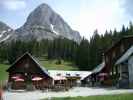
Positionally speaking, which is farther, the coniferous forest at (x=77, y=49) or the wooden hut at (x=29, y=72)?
the coniferous forest at (x=77, y=49)

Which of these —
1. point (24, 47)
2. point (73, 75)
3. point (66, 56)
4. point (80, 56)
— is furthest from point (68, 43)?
point (73, 75)

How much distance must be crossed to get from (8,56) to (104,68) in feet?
252

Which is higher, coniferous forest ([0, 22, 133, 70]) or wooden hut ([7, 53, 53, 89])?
coniferous forest ([0, 22, 133, 70])

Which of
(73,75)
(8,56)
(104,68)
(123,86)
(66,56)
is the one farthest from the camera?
(66,56)

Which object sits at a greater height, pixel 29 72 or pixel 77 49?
pixel 77 49

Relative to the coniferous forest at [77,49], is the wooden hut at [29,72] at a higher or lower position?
lower

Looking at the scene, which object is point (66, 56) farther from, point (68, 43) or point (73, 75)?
point (73, 75)

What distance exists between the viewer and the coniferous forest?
121 m

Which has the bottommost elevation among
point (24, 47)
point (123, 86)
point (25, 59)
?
point (123, 86)

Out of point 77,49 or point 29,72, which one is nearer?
point 29,72

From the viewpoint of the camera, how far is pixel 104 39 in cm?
12688

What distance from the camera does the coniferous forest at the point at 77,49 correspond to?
12144cm

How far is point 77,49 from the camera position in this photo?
5600 inches

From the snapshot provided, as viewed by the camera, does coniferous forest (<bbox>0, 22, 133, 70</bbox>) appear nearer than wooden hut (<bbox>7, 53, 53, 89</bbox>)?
No
